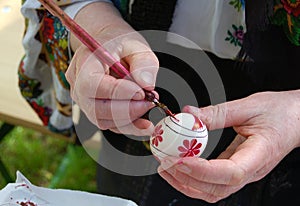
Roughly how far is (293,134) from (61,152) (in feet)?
3.64

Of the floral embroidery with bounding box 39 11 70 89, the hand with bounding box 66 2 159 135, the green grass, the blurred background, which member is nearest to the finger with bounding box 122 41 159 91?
the hand with bounding box 66 2 159 135

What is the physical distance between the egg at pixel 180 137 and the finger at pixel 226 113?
1.4 inches

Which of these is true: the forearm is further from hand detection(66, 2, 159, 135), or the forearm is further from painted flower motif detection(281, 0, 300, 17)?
painted flower motif detection(281, 0, 300, 17)

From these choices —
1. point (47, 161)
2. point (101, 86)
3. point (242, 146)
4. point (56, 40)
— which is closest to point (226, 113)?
point (242, 146)

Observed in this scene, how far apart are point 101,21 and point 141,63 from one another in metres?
0.17

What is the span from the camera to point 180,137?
633mm

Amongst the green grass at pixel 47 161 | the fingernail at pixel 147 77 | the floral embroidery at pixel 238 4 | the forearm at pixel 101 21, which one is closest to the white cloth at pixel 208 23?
the floral embroidery at pixel 238 4

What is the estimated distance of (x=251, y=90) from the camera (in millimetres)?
932

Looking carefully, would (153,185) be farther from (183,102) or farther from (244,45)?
(244,45)

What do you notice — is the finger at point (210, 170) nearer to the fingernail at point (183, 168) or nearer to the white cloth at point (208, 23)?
the fingernail at point (183, 168)

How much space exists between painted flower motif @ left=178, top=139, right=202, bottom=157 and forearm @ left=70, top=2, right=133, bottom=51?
237mm

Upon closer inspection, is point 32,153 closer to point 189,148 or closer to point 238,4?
point 238,4

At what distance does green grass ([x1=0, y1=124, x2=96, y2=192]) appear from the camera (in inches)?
64.4

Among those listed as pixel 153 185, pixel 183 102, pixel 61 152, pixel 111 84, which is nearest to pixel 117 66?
pixel 111 84
